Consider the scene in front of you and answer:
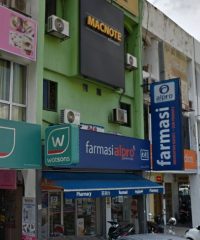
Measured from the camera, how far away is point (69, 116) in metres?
13.9

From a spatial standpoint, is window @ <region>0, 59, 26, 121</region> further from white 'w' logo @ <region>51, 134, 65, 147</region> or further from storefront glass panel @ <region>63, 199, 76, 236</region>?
storefront glass panel @ <region>63, 199, 76, 236</region>

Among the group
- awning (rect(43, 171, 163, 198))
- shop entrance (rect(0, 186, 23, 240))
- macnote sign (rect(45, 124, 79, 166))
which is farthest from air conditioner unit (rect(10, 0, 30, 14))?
shop entrance (rect(0, 186, 23, 240))

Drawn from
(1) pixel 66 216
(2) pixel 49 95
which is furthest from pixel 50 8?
(1) pixel 66 216

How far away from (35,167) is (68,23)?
542cm

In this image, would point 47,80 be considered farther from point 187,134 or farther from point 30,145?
point 187,134

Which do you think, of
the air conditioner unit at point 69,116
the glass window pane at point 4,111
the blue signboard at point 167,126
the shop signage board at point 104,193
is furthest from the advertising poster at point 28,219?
the blue signboard at point 167,126

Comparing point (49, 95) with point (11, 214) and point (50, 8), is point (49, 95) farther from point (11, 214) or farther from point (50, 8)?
point (11, 214)

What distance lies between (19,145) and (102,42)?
6029 mm

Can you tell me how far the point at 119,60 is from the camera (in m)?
16.4

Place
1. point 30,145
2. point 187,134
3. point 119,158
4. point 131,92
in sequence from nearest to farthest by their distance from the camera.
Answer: point 30,145 < point 119,158 < point 131,92 < point 187,134

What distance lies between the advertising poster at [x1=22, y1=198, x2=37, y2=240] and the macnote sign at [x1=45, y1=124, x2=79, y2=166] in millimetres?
1400

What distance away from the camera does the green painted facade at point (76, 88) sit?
14.0m

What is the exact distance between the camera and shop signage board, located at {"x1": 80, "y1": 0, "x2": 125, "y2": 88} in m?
14.8

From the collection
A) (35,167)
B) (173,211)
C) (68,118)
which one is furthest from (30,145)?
(173,211)
